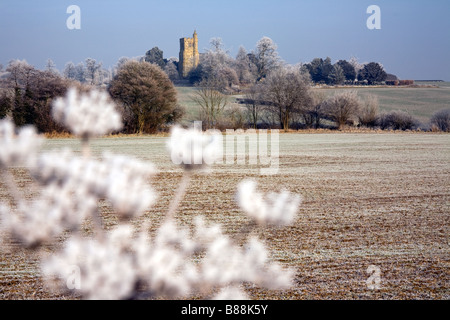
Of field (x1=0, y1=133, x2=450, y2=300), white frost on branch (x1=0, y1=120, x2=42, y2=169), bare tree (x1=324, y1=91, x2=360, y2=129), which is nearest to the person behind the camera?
white frost on branch (x1=0, y1=120, x2=42, y2=169)

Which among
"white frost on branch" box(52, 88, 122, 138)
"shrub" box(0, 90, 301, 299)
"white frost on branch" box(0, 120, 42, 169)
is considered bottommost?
"shrub" box(0, 90, 301, 299)

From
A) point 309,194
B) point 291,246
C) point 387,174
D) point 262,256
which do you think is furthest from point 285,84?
point 262,256

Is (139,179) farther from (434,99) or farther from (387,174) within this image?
(434,99)

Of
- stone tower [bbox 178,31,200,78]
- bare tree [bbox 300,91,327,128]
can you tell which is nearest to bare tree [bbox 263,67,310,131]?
bare tree [bbox 300,91,327,128]

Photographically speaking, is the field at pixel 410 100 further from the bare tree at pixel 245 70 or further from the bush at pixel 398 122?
the bare tree at pixel 245 70

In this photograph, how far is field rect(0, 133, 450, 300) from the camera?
570 cm

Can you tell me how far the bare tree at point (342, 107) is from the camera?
57.4 m

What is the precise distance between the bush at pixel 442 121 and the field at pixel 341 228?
3775cm

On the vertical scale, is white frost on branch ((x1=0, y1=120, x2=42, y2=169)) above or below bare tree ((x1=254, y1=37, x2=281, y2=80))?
below

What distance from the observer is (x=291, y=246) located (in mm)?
7762

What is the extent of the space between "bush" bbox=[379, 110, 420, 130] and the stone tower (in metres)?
98.5

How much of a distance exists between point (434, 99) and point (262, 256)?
9403 centimetres

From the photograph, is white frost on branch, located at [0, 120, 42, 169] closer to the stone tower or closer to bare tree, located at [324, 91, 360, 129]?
bare tree, located at [324, 91, 360, 129]

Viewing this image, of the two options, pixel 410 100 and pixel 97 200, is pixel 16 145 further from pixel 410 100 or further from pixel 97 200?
pixel 410 100
